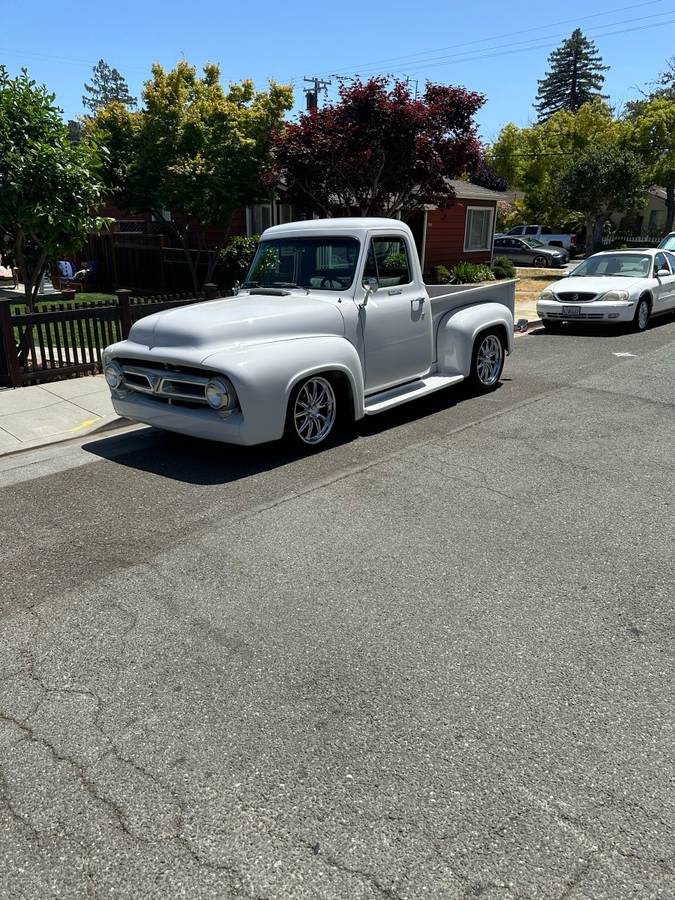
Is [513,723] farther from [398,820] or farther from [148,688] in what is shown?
[148,688]

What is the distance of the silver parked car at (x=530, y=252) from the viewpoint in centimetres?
3206

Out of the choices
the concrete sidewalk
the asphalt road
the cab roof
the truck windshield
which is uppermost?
the cab roof

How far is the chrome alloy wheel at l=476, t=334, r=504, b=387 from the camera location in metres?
9.02

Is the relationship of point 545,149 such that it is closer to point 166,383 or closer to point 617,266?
point 617,266

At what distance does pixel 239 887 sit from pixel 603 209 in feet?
101

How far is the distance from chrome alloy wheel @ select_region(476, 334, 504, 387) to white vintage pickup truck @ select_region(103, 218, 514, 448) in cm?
42

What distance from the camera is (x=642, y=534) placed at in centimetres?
510

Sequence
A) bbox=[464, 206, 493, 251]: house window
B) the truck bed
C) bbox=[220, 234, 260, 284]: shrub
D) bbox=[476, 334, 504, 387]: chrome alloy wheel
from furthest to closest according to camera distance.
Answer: bbox=[464, 206, 493, 251]: house window < bbox=[220, 234, 260, 284]: shrub < bbox=[476, 334, 504, 387]: chrome alloy wheel < the truck bed

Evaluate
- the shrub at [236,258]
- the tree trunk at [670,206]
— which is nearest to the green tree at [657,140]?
the tree trunk at [670,206]

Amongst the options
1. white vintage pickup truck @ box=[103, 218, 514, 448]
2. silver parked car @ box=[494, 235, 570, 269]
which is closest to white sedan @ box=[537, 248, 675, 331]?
white vintage pickup truck @ box=[103, 218, 514, 448]

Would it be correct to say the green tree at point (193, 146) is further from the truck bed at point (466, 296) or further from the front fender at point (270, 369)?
the front fender at point (270, 369)

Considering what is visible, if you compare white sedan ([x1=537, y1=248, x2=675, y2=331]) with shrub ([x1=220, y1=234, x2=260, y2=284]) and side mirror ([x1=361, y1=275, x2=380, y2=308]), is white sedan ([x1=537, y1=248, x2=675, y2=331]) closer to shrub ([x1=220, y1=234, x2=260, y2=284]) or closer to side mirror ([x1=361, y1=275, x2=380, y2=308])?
shrub ([x1=220, y1=234, x2=260, y2=284])

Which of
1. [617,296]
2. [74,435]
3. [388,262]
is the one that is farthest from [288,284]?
[617,296]

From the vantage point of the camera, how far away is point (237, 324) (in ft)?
20.9
